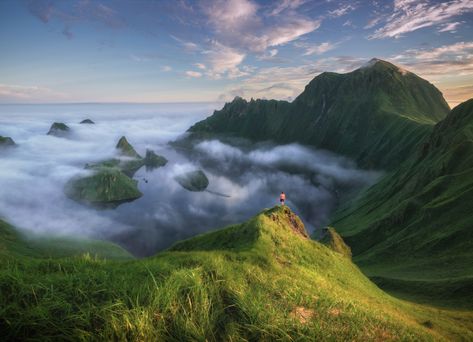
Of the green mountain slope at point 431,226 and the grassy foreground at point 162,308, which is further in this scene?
the green mountain slope at point 431,226

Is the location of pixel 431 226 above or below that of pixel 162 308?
below

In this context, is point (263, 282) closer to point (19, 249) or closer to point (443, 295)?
point (443, 295)

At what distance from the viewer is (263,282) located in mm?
15922

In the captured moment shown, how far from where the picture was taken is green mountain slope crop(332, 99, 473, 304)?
251 ft

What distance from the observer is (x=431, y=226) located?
10625 centimetres

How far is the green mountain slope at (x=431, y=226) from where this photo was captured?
251 ft

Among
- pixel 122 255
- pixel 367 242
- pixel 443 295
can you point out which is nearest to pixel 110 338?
pixel 443 295

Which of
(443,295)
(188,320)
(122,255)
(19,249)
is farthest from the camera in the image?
(122,255)

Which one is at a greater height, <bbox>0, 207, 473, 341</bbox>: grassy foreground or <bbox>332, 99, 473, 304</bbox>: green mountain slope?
<bbox>0, 207, 473, 341</bbox>: grassy foreground

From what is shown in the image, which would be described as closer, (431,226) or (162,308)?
(162,308)

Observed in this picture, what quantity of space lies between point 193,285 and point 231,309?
5.95 feet

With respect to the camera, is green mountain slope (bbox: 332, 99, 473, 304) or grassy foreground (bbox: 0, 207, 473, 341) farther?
green mountain slope (bbox: 332, 99, 473, 304)

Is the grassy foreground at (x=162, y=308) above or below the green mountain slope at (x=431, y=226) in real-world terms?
above

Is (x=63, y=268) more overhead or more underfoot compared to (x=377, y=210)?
more overhead
